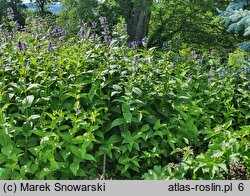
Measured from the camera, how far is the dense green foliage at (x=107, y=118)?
3131 mm

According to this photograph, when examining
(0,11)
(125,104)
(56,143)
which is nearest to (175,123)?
(125,104)

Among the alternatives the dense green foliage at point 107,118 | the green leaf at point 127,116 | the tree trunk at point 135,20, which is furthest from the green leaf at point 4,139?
the tree trunk at point 135,20

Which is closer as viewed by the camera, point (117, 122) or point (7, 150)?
point (7, 150)

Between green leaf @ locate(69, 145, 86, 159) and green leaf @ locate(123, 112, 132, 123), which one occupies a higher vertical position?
green leaf @ locate(123, 112, 132, 123)

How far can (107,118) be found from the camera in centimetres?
354

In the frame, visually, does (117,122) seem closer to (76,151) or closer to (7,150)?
(76,151)

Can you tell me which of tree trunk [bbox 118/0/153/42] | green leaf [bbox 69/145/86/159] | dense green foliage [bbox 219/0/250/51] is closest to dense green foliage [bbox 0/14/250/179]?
green leaf [bbox 69/145/86/159]

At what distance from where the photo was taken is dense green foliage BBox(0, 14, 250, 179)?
313cm

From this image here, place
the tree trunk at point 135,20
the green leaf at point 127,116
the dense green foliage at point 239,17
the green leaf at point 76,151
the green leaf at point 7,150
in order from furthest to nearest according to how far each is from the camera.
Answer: the tree trunk at point 135,20, the dense green foliage at point 239,17, the green leaf at point 127,116, the green leaf at point 76,151, the green leaf at point 7,150

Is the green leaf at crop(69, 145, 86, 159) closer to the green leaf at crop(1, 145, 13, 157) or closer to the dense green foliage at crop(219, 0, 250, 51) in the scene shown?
the green leaf at crop(1, 145, 13, 157)

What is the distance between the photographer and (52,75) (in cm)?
373

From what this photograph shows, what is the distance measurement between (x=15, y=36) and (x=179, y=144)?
206 centimetres

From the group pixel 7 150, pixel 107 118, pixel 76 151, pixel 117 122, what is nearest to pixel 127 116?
pixel 117 122

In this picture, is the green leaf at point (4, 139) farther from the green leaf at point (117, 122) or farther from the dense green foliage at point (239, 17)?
the dense green foliage at point (239, 17)
